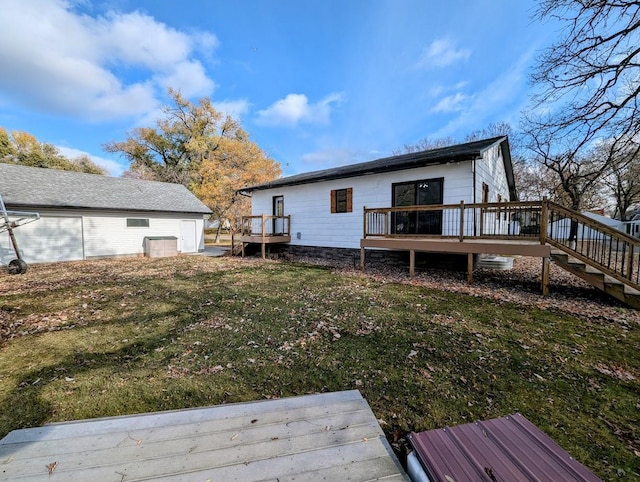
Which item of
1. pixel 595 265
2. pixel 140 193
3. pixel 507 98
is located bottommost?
pixel 595 265

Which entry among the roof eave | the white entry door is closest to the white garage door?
the white entry door

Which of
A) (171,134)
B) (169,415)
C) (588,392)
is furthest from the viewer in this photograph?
(171,134)

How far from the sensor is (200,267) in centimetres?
1120

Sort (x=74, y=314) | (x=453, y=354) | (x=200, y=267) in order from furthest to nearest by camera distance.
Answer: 1. (x=200, y=267)
2. (x=74, y=314)
3. (x=453, y=354)

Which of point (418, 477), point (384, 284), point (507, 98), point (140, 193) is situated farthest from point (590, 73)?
point (140, 193)

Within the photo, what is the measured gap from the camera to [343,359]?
3.62 m

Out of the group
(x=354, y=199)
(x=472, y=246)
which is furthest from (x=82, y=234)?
(x=472, y=246)

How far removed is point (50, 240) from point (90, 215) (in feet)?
6.27

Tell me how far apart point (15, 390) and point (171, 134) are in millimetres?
28423

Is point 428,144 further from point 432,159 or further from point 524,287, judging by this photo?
point 524,287

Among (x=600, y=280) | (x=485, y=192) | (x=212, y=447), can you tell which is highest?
(x=485, y=192)

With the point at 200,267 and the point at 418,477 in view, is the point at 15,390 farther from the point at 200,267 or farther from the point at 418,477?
the point at 200,267

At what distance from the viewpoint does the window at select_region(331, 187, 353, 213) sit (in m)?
→ 11.4

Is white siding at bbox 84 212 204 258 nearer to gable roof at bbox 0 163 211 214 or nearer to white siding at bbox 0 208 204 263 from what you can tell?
white siding at bbox 0 208 204 263
